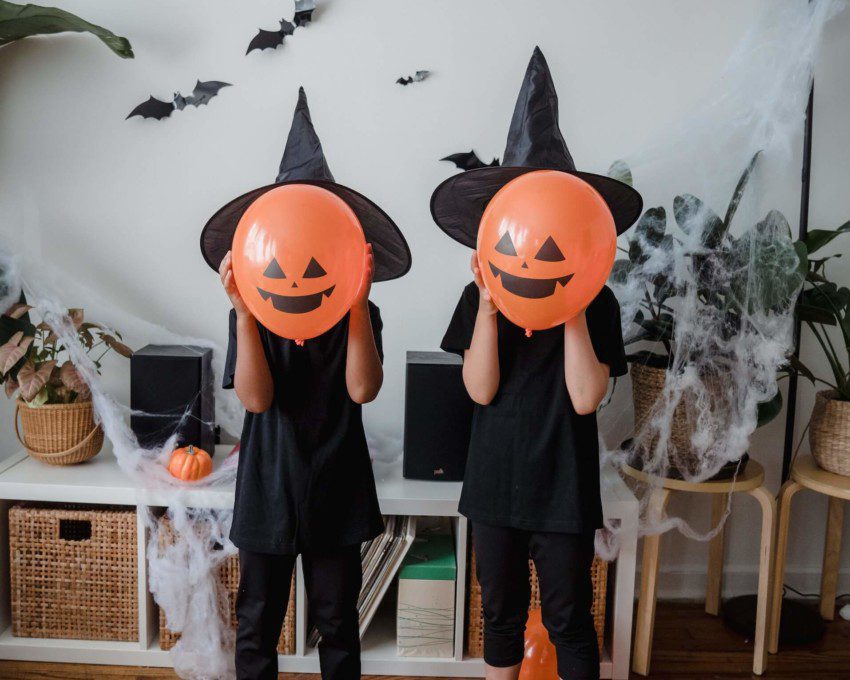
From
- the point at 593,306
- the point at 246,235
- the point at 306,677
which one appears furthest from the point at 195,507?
the point at 593,306

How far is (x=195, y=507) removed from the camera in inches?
74.7

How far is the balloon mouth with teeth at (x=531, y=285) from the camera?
4.14 feet

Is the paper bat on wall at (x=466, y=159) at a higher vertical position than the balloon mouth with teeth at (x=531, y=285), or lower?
higher

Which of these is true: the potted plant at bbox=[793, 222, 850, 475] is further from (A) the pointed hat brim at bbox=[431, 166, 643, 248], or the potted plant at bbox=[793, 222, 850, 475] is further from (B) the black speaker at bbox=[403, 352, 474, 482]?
(B) the black speaker at bbox=[403, 352, 474, 482]

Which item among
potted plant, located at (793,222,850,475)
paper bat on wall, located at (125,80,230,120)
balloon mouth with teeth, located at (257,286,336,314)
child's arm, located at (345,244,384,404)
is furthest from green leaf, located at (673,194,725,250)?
paper bat on wall, located at (125,80,230,120)

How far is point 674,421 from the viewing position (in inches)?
76.4

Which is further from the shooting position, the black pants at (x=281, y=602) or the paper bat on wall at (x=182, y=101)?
the paper bat on wall at (x=182, y=101)

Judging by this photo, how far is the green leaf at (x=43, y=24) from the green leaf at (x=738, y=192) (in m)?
1.62

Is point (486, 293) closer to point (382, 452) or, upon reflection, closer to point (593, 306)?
point (593, 306)

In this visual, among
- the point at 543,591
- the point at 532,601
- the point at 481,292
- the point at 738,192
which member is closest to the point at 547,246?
the point at 481,292

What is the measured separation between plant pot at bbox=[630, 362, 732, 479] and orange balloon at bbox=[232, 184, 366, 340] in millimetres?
968

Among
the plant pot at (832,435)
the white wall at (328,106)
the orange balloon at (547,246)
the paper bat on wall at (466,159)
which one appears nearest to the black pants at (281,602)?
the orange balloon at (547,246)

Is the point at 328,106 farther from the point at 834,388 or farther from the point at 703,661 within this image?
the point at 703,661

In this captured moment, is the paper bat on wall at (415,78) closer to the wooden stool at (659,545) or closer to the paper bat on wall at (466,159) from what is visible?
the paper bat on wall at (466,159)
